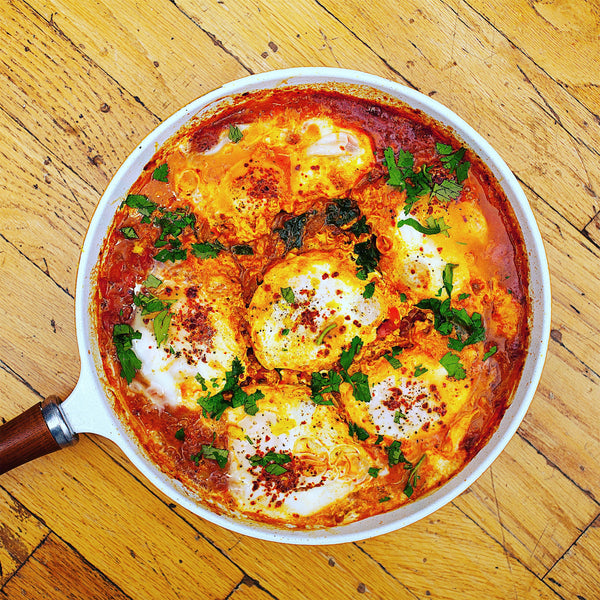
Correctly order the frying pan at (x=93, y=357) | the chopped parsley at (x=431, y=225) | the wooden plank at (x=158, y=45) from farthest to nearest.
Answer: the wooden plank at (x=158, y=45)
the chopped parsley at (x=431, y=225)
the frying pan at (x=93, y=357)

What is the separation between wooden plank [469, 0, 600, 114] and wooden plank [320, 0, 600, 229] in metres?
0.05

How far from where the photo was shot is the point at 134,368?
215 cm

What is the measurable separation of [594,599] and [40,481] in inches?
107

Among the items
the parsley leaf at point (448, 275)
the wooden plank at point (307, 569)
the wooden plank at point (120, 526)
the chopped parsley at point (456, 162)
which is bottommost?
the wooden plank at point (120, 526)

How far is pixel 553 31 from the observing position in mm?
2295

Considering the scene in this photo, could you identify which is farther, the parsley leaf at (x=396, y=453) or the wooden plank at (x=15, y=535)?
the wooden plank at (x=15, y=535)

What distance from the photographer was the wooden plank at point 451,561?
242 cm

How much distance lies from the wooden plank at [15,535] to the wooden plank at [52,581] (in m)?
0.04

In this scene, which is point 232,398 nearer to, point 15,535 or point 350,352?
point 350,352

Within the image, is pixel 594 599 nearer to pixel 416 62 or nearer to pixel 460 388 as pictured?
pixel 460 388

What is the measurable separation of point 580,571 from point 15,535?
2.73 meters

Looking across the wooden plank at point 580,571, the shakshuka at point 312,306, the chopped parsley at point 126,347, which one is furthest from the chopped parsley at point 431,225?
the wooden plank at point 580,571

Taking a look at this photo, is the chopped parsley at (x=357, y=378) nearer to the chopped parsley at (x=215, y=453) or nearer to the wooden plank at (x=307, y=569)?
the chopped parsley at (x=215, y=453)

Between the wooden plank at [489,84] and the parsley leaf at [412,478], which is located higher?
the wooden plank at [489,84]
